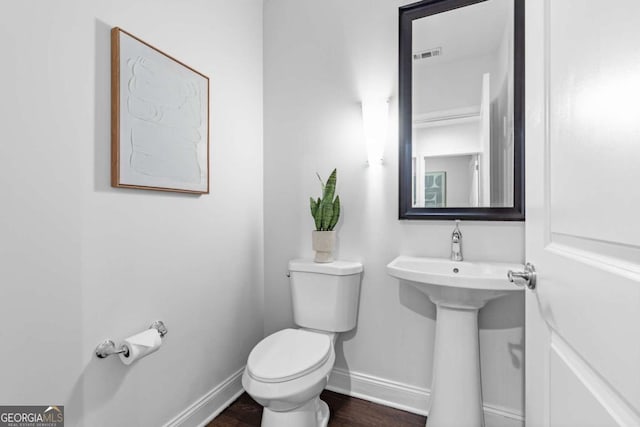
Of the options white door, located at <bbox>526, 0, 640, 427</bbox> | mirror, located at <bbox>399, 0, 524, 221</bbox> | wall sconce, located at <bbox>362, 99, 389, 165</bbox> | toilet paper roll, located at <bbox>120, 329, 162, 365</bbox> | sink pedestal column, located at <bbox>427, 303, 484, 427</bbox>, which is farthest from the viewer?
wall sconce, located at <bbox>362, 99, 389, 165</bbox>

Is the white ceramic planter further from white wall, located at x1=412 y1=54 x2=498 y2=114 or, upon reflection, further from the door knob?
the door knob

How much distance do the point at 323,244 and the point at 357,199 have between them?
33 centimetres

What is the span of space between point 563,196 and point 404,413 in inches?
59.4

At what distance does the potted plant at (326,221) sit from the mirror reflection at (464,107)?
43 cm

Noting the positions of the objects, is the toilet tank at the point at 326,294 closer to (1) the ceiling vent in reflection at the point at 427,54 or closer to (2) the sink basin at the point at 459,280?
(2) the sink basin at the point at 459,280

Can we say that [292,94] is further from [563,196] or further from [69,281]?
[563,196]

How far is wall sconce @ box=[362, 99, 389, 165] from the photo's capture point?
1716 mm

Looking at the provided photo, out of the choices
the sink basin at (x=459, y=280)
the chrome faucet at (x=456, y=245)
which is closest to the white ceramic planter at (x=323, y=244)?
the sink basin at (x=459, y=280)

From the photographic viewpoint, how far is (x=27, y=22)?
94 centimetres

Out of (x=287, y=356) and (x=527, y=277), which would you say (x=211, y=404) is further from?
(x=527, y=277)

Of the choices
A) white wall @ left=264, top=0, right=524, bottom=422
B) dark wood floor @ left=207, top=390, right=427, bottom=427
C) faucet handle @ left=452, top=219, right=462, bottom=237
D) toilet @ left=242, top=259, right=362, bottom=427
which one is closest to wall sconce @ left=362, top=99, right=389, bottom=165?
white wall @ left=264, top=0, right=524, bottom=422

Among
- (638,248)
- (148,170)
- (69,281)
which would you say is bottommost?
(69,281)

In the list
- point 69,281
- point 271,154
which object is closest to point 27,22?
point 69,281

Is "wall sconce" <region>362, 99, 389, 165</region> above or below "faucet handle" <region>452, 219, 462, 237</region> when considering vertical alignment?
above
